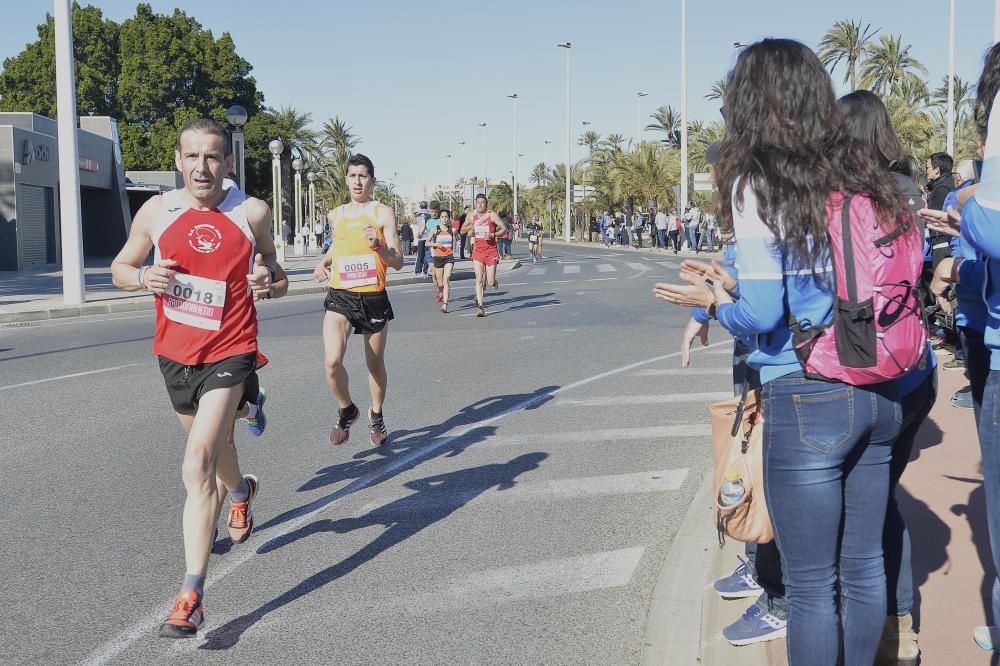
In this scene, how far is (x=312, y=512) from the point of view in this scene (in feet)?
18.4

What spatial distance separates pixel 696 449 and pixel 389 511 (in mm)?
2434

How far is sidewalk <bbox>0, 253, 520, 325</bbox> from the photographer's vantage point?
1717cm

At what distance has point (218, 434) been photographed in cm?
419

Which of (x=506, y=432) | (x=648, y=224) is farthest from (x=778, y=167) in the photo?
(x=648, y=224)

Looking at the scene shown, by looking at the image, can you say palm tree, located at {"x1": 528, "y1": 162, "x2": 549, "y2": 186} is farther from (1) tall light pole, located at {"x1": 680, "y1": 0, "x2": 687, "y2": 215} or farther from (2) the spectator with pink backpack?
(2) the spectator with pink backpack

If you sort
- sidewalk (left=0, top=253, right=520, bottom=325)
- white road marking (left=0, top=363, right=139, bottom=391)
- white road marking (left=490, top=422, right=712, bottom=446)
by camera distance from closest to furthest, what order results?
1. white road marking (left=490, top=422, right=712, bottom=446)
2. white road marking (left=0, top=363, right=139, bottom=391)
3. sidewalk (left=0, top=253, right=520, bottom=325)

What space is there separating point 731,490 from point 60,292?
20.9 metres

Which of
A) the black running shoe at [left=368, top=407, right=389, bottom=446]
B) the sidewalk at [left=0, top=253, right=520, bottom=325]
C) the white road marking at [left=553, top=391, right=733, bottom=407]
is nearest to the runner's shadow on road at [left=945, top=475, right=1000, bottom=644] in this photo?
the white road marking at [left=553, top=391, right=733, bottom=407]

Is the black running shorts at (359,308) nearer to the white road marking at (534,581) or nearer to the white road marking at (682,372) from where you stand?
the white road marking at (534,581)

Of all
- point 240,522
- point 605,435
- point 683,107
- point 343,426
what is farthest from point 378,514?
point 683,107

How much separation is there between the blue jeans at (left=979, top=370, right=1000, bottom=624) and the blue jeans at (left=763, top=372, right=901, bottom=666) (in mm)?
273

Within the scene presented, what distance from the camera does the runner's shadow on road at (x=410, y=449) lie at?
240 inches

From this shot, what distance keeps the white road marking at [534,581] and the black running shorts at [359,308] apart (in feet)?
9.35

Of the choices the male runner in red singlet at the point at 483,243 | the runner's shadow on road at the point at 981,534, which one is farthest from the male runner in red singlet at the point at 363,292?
the male runner in red singlet at the point at 483,243
